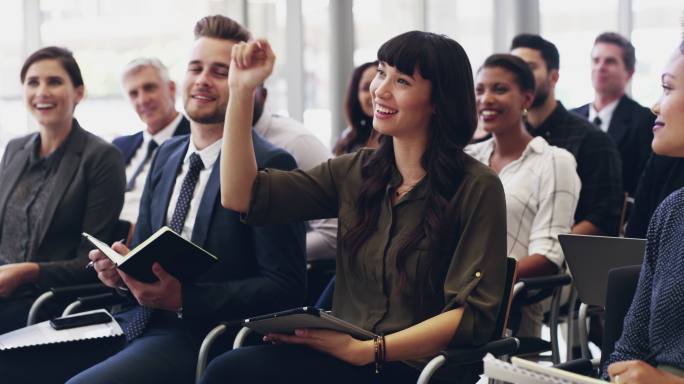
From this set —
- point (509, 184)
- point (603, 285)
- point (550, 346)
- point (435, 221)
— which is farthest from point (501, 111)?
point (435, 221)

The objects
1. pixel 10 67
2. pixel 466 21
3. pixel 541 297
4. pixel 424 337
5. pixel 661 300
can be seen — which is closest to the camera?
pixel 661 300

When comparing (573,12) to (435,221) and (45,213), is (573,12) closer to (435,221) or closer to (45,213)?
(45,213)

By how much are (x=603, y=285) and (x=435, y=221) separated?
1.98 feet

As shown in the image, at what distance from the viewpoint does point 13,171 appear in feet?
12.2

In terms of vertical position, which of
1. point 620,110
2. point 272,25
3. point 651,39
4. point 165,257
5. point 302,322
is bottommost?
point 302,322

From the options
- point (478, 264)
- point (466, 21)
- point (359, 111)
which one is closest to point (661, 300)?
point (478, 264)

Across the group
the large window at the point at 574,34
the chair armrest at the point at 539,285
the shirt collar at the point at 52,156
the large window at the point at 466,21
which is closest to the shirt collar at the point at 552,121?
the chair armrest at the point at 539,285

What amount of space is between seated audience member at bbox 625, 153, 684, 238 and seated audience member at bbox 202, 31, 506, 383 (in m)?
1.33

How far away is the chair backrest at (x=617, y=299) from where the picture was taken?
2.22 metres

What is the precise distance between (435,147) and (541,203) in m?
1.08

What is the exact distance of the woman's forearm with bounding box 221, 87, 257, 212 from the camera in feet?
7.95

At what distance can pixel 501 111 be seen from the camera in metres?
3.68

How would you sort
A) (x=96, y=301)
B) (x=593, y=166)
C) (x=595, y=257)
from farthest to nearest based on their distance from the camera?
(x=593, y=166) < (x=96, y=301) < (x=595, y=257)

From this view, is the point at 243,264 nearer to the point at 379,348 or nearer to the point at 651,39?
the point at 379,348
